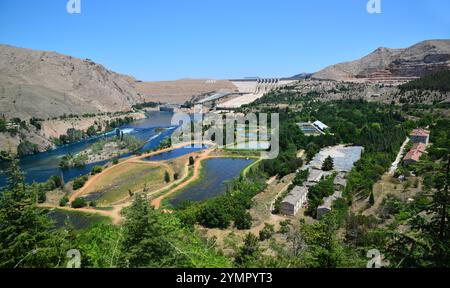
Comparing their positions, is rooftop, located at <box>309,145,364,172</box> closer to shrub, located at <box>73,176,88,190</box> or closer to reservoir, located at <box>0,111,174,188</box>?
shrub, located at <box>73,176,88,190</box>

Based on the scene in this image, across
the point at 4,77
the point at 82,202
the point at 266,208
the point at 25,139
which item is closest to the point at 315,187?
the point at 266,208

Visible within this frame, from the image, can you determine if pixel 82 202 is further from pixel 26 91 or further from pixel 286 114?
pixel 26 91

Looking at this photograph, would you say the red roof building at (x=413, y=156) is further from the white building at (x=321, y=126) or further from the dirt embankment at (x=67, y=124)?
the dirt embankment at (x=67, y=124)

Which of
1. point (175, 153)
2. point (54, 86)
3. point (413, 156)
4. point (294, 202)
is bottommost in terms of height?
point (294, 202)

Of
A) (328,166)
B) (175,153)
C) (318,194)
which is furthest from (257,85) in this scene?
(318,194)

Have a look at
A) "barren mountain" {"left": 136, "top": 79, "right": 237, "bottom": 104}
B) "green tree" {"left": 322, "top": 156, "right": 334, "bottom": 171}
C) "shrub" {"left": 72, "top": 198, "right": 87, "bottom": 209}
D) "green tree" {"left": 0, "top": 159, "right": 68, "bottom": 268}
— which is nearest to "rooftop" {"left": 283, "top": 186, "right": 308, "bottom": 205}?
"green tree" {"left": 322, "top": 156, "right": 334, "bottom": 171}

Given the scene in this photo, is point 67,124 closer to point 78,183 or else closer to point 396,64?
point 78,183
